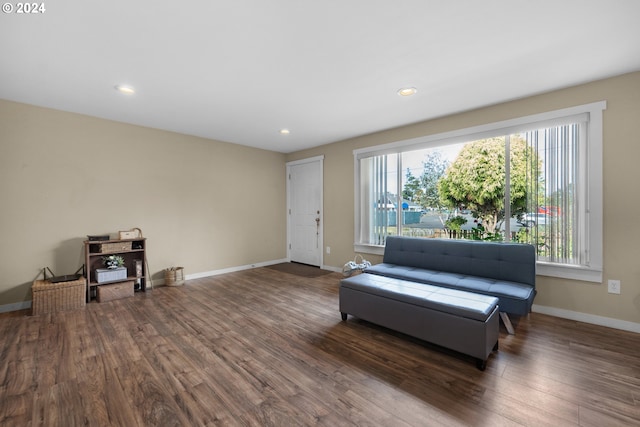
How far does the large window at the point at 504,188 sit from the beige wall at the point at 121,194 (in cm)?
223

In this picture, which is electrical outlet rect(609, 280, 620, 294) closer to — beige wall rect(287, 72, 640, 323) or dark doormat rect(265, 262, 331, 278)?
beige wall rect(287, 72, 640, 323)

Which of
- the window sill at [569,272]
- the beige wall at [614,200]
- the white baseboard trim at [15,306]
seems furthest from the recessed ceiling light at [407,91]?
the white baseboard trim at [15,306]

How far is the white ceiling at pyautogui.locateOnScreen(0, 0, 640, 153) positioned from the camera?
1.76 metres

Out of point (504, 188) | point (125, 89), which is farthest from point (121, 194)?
point (504, 188)

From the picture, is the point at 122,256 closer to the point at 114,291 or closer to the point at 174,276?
the point at 114,291

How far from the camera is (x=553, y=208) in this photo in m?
3.02

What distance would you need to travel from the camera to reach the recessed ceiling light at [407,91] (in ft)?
9.41

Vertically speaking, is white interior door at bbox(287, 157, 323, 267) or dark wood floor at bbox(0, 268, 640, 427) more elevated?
white interior door at bbox(287, 157, 323, 267)

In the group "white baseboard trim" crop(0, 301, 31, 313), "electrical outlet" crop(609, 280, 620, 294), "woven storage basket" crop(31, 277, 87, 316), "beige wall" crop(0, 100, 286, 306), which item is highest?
"beige wall" crop(0, 100, 286, 306)

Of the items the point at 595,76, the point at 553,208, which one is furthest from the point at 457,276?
the point at 595,76

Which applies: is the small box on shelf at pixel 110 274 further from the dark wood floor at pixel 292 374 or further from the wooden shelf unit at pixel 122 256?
the dark wood floor at pixel 292 374

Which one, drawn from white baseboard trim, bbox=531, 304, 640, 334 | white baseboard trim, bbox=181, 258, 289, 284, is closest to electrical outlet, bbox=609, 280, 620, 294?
white baseboard trim, bbox=531, 304, 640, 334

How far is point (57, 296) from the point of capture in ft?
10.2

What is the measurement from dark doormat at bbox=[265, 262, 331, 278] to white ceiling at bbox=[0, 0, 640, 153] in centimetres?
281
